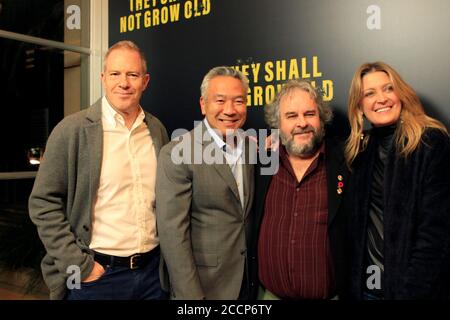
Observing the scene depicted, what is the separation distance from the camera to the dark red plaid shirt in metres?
1.93

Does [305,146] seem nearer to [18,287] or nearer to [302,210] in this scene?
[302,210]

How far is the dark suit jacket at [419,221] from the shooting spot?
170 centimetres

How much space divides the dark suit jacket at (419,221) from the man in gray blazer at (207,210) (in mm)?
658

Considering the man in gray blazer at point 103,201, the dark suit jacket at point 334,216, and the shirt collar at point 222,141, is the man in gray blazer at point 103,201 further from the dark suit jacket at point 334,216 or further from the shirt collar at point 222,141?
the dark suit jacket at point 334,216

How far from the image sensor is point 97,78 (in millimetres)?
3988

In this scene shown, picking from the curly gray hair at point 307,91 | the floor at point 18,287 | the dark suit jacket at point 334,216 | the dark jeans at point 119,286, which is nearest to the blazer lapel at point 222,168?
the dark suit jacket at point 334,216

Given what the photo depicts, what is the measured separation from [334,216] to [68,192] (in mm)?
1275

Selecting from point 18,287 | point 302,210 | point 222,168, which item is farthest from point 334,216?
point 18,287

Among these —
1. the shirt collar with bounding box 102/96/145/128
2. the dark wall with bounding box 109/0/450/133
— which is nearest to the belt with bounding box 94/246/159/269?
the shirt collar with bounding box 102/96/145/128

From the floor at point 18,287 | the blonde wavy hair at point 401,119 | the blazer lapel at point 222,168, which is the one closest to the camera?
the blonde wavy hair at point 401,119

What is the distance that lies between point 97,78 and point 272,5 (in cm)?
190

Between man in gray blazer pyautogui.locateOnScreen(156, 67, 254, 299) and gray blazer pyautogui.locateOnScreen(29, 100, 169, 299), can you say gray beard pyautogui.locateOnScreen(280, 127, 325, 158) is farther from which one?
gray blazer pyautogui.locateOnScreen(29, 100, 169, 299)
